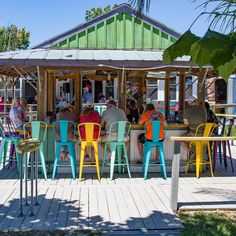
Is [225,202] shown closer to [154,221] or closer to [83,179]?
[154,221]

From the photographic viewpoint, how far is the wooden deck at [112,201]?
4320 mm

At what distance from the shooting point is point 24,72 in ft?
27.6

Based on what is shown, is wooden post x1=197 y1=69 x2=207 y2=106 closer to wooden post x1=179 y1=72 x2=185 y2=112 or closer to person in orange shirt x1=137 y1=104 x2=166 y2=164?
wooden post x1=179 y1=72 x2=185 y2=112

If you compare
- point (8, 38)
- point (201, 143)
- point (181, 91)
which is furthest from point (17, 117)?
point (8, 38)

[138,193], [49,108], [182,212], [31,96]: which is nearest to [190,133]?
[138,193]

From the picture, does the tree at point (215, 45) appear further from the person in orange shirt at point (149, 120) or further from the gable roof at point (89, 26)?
the gable roof at point (89, 26)

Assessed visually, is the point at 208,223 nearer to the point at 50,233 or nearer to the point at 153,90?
the point at 50,233

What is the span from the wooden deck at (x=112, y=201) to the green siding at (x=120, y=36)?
10.5 ft

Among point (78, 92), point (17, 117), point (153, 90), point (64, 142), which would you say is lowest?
point (64, 142)

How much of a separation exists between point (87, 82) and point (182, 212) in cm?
827

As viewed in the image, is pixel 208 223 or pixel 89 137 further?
pixel 89 137

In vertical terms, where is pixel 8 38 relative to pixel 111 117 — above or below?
above

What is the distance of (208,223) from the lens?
438cm

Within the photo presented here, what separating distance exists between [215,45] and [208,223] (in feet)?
11.1
